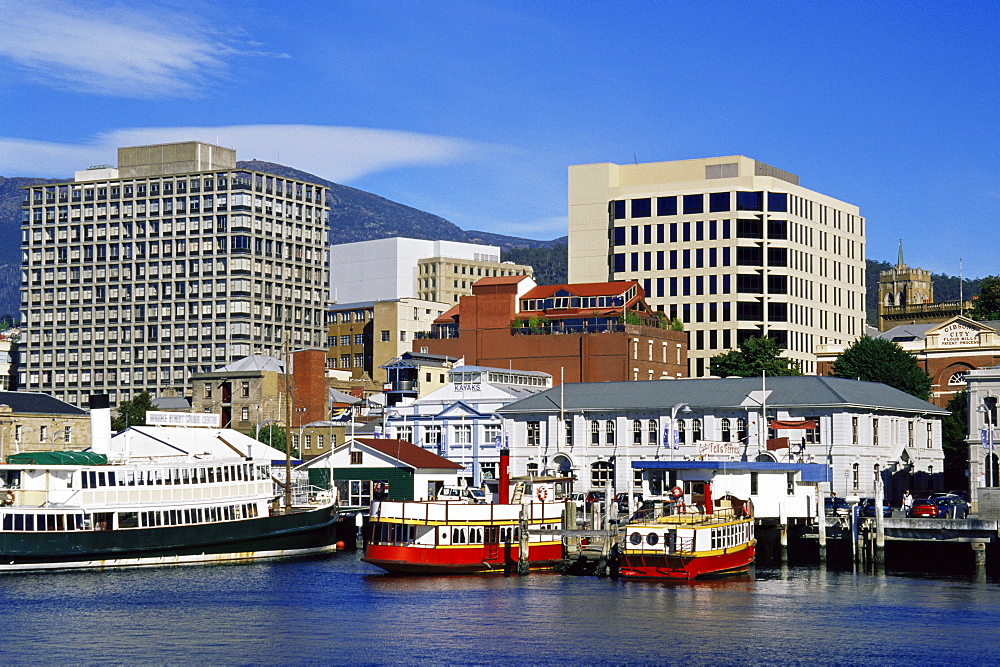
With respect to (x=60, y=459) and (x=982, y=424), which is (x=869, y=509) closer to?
(x=982, y=424)

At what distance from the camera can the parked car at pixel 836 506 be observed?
3848 inches

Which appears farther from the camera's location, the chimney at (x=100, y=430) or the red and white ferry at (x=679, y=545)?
the chimney at (x=100, y=430)

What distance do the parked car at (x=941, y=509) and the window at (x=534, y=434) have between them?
3606cm

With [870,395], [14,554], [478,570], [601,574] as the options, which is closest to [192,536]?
[14,554]

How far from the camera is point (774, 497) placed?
312ft

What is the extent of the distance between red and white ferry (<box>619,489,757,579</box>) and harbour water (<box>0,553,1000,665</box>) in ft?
3.94

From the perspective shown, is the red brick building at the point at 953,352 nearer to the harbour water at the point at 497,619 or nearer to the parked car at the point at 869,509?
the parked car at the point at 869,509

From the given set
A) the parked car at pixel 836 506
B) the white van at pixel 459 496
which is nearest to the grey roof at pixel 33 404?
the white van at pixel 459 496

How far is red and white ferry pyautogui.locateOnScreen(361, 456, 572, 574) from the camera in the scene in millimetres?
84625

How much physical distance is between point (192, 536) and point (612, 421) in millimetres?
42295

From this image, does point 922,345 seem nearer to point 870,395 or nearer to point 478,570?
point 870,395

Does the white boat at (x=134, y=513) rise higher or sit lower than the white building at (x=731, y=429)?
lower

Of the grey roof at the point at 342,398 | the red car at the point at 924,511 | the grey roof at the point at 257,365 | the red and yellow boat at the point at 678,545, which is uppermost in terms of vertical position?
the grey roof at the point at 257,365

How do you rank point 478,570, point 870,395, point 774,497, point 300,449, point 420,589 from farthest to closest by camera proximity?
point 300,449 < point 870,395 < point 774,497 < point 478,570 < point 420,589
